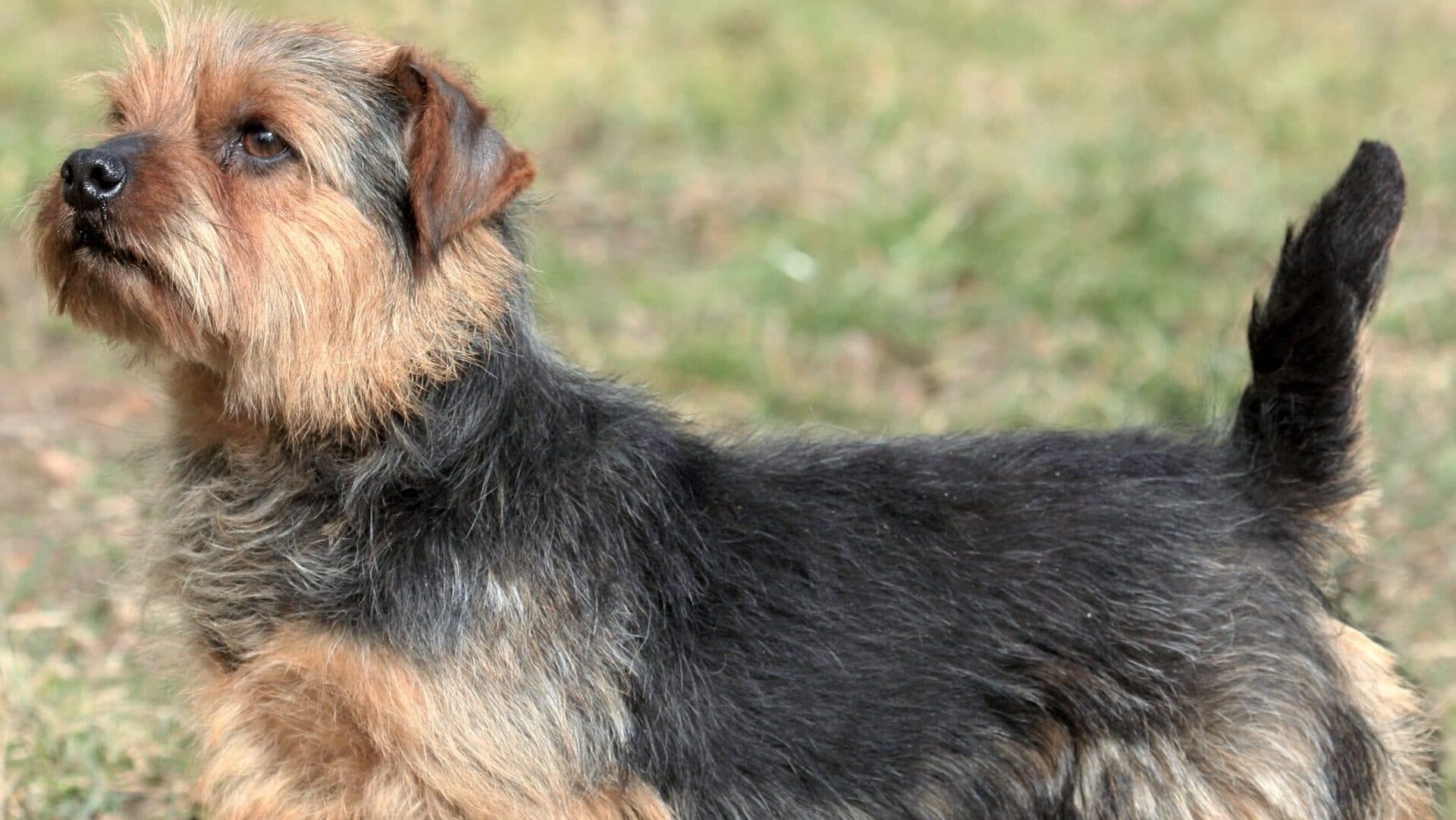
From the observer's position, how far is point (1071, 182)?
9.36m

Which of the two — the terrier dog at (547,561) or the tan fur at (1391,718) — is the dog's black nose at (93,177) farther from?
the tan fur at (1391,718)

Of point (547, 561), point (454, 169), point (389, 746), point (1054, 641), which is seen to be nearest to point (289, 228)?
point (454, 169)

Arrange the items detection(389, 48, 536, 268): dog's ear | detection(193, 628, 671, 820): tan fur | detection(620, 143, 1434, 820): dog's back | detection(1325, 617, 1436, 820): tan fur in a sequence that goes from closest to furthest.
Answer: detection(193, 628, 671, 820): tan fur, detection(389, 48, 536, 268): dog's ear, detection(620, 143, 1434, 820): dog's back, detection(1325, 617, 1436, 820): tan fur

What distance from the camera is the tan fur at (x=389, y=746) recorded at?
12.0 feet

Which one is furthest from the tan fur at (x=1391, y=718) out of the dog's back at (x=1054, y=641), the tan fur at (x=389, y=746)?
the tan fur at (x=389, y=746)

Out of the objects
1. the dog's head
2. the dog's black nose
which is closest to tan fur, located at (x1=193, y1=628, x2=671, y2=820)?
the dog's head

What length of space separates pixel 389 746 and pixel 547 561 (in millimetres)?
573

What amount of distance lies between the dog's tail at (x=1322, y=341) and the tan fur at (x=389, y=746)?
198cm

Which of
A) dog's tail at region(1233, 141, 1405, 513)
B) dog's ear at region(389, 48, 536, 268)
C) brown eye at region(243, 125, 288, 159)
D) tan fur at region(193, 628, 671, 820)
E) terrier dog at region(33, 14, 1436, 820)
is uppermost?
dog's tail at region(1233, 141, 1405, 513)

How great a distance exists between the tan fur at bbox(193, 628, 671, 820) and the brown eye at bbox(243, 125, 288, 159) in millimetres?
1159

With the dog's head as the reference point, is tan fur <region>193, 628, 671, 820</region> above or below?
below

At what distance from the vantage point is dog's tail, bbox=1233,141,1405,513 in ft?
13.9

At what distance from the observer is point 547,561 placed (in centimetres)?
387

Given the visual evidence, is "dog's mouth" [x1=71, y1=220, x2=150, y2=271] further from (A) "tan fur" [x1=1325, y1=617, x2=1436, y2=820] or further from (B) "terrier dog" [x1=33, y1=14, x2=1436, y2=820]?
(A) "tan fur" [x1=1325, y1=617, x2=1436, y2=820]
